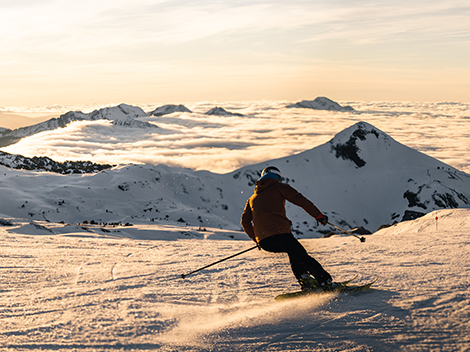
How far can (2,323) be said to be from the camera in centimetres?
482

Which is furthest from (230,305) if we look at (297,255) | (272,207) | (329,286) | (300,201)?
(300,201)

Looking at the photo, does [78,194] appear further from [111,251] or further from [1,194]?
[111,251]

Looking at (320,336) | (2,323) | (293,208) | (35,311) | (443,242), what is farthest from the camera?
(293,208)

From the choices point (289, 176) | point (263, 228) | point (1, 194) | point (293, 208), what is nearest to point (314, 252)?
point (263, 228)

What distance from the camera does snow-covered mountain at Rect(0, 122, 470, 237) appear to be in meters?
40.6

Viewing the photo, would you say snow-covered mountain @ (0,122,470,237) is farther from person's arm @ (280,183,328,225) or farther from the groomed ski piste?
person's arm @ (280,183,328,225)

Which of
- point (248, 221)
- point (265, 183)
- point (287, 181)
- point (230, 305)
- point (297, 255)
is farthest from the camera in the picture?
point (287, 181)

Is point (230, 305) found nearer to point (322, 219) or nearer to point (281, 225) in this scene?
point (281, 225)

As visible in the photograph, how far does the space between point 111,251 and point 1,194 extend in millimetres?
30210

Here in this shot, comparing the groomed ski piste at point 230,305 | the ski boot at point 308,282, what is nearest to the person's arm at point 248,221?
the groomed ski piste at point 230,305

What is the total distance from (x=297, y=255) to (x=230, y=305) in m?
1.25

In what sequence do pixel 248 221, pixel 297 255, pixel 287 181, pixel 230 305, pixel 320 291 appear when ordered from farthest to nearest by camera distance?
pixel 287 181
pixel 248 221
pixel 297 255
pixel 320 291
pixel 230 305

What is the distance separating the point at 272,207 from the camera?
6.22 meters

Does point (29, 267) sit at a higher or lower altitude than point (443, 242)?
higher
